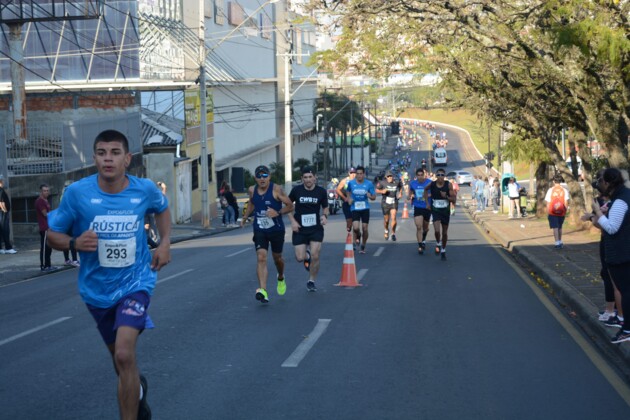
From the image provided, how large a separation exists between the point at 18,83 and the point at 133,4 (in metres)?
19.2

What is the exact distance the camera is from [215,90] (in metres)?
60.7

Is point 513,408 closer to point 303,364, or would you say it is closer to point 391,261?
point 303,364

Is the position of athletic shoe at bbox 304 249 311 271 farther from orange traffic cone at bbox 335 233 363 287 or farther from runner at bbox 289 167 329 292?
orange traffic cone at bbox 335 233 363 287

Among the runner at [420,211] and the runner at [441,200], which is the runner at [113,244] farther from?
the runner at [420,211]

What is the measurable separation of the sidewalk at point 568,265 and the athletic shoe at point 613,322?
7cm

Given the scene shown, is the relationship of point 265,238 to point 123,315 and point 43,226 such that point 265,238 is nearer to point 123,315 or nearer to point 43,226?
point 123,315

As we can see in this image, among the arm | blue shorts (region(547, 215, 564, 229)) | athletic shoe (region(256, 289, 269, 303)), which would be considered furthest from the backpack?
the arm

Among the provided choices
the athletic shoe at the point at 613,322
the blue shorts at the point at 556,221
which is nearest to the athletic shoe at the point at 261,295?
the athletic shoe at the point at 613,322

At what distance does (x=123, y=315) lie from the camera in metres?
5.88

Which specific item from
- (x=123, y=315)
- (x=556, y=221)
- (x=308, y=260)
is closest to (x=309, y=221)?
(x=308, y=260)

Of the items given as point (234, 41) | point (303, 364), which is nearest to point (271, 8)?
point (234, 41)

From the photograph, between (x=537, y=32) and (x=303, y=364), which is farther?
(x=537, y=32)

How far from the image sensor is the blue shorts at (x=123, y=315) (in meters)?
5.88

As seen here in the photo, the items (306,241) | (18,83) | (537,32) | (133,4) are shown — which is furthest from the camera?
(133,4)
